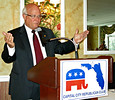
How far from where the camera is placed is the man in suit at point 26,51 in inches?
65.9

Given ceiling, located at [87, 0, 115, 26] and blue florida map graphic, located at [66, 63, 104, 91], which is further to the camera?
ceiling, located at [87, 0, 115, 26]

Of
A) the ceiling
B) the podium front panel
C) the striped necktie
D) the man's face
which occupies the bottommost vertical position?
the podium front panel

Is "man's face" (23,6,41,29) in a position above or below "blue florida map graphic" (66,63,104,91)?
above

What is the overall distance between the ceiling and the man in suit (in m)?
1.76

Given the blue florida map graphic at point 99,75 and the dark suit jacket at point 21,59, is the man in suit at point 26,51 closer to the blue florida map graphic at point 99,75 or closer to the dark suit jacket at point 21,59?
the dark suit jacket at point 21,59

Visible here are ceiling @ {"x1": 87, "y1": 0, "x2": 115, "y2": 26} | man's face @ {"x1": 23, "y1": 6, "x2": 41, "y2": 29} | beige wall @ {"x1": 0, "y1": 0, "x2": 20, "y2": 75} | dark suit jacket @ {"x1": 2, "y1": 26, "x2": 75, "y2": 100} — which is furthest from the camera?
ceiling @ {"x1": 87, "y1": 0, "x2": 115, "y2": 26}

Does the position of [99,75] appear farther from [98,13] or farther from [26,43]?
[98,13]

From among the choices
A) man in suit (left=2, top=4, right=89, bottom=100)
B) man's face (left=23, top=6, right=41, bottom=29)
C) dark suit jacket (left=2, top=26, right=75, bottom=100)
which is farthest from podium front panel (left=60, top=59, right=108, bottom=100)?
man's face (left=23, top=6, right=41, bottom=29)

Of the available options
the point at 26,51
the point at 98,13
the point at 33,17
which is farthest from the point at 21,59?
the point at 98,13

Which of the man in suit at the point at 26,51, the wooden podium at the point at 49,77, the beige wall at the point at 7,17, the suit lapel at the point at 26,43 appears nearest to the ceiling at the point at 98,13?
the beige wall at the point at 7,17

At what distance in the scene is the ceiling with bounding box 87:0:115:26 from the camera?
374 cm

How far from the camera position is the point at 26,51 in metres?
1.96

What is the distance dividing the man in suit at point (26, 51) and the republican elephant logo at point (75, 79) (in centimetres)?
53

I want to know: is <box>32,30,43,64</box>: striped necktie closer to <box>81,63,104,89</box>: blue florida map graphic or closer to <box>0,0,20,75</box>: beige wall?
<box>81,63,104,89</box>: blue florida map graphic
